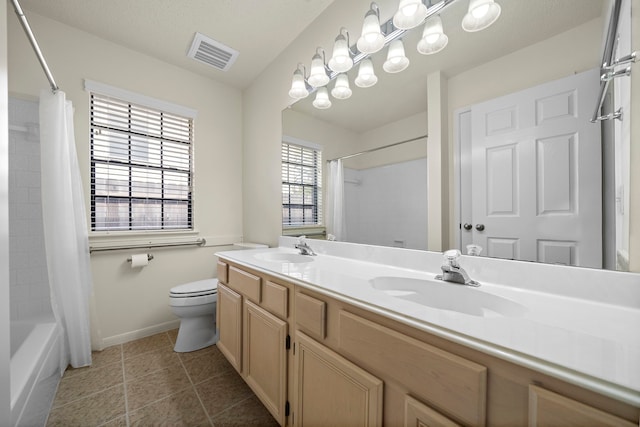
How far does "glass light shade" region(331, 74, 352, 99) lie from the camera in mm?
1606

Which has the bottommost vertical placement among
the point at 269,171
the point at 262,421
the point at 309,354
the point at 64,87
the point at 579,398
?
the point at 262,421

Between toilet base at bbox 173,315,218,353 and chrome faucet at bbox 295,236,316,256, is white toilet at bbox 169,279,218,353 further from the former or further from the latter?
chrome faucet at bbox 295,236,316,256

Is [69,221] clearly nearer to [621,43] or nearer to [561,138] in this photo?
[561,138]

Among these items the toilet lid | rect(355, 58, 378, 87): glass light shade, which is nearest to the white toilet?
the toilet lid

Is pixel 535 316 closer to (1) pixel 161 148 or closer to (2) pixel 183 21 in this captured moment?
(2) pixel 183 21

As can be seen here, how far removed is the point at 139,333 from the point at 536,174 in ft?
9.68

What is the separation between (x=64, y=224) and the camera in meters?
1.67

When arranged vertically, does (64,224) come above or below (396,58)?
below

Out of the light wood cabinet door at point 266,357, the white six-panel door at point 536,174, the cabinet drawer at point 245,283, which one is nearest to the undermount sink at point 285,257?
the cabinet drawer at point 245,283

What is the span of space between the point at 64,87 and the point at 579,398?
307 cm

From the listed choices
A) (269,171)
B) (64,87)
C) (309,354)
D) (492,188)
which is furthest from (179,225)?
(492,188)

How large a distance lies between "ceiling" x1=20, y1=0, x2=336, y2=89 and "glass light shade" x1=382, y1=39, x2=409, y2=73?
2.66 ft

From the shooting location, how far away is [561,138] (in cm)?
85

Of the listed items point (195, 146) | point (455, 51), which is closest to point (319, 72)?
point (455, 51)
